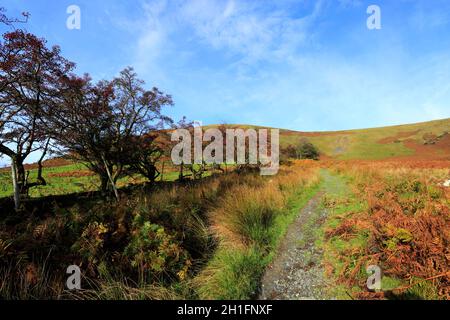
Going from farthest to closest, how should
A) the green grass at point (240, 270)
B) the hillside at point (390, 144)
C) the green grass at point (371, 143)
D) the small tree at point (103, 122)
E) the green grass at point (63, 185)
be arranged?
1. the green grass at point (371, 143)
2. the hillside at point (390, 144)
3. the green grass at point (63, 185)
4. the small tree at point (103, 122)
5. the green grass at point (240, 270)

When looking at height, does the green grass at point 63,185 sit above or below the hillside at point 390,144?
below

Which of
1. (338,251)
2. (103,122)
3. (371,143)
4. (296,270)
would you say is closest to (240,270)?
(296,270)

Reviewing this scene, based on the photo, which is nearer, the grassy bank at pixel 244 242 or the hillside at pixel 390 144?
the grassy bank at pixel 244 242

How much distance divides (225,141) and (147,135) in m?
9.76

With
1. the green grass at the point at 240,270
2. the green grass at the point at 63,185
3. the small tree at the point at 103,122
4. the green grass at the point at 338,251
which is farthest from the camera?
the green grass at the point at 63,185

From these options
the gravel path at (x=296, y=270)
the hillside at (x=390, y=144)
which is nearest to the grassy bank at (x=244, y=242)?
the gravel path at (x=296, y=270)

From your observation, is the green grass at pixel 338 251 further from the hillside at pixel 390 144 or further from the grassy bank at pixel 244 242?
the hillside at pixel 390 144

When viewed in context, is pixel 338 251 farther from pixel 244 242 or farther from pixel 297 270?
pixel 244 242

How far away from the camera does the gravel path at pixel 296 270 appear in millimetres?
3064

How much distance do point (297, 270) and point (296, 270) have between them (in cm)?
2

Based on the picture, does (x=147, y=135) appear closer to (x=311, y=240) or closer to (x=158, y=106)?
(x=158, y=106)

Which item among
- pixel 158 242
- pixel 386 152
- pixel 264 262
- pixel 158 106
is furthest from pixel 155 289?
pixel 386 152

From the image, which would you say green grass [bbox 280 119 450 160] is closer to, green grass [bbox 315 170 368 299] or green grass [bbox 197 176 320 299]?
green grass [bbox 315 170 368 299]

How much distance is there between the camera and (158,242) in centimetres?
396
